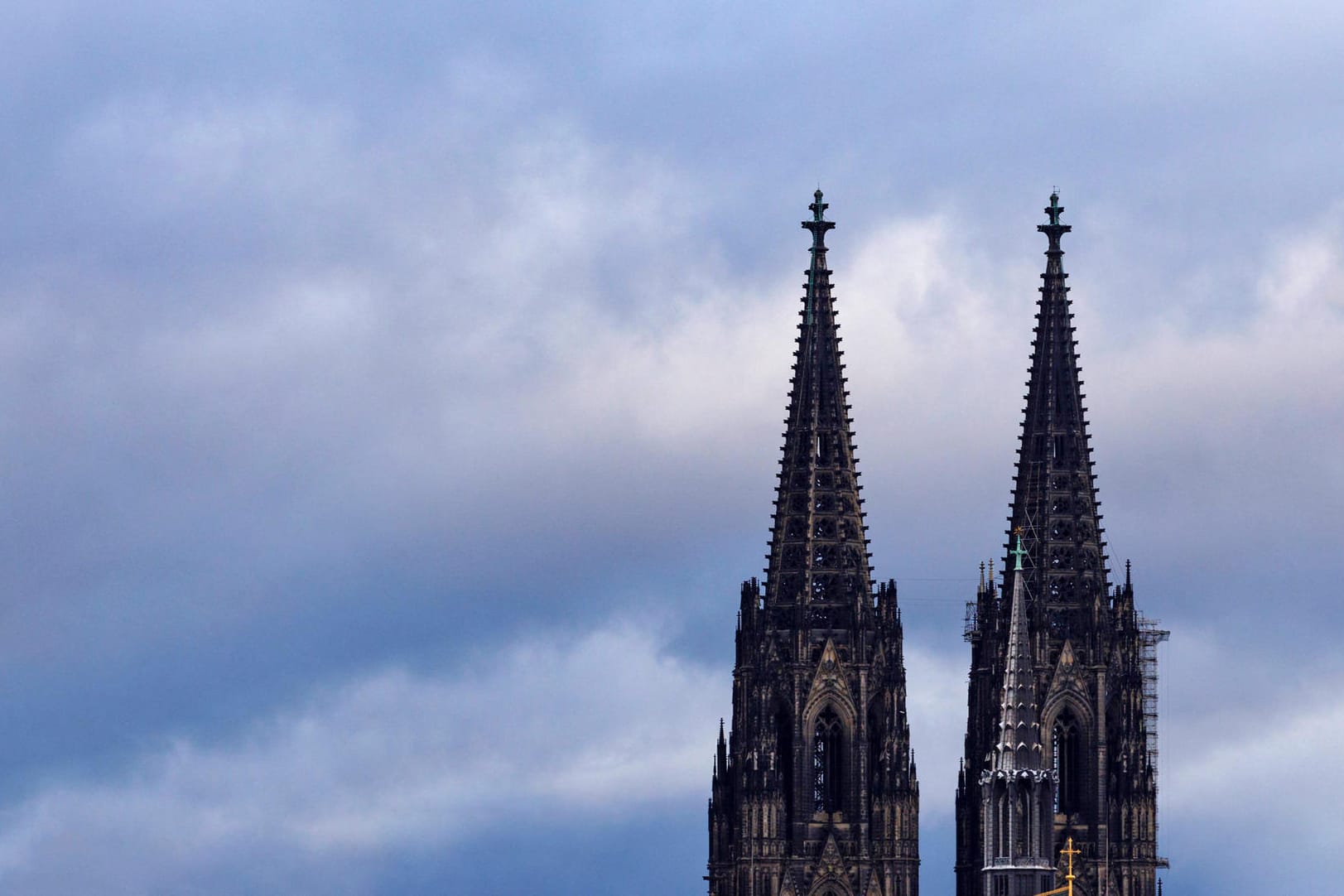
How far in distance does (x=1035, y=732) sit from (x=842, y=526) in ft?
56.9

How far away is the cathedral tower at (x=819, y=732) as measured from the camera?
19125 cm

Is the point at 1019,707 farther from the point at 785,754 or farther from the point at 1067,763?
the point at 785,754

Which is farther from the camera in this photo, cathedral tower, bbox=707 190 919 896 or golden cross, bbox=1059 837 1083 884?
A: cathedral tower, bbox=707 190 919 896

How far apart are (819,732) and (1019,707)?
1502cm

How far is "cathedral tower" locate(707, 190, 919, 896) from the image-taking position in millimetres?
191250

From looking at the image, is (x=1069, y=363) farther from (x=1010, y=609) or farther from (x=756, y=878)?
(x=756, y=878)

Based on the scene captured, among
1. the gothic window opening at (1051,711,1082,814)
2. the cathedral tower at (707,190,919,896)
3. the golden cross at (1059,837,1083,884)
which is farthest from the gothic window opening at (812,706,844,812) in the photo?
the golden cross at (1059,837,1083,884)

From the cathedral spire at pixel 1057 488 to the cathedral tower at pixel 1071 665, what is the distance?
0.03m

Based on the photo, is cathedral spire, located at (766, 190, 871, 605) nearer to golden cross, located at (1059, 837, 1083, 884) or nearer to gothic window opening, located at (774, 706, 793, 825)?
Answer: gothic window opening, located at (774, 706, 793, 825)

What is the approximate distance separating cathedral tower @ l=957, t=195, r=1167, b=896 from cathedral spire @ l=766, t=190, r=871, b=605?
583cm

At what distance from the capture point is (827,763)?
631 feet

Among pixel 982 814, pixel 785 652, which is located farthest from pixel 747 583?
pixel 982 814

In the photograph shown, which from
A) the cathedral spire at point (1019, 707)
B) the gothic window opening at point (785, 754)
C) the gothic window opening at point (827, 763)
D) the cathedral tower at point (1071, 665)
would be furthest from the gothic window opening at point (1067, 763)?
the gothic window opening at point (785, 754)

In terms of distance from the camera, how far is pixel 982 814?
184 m
